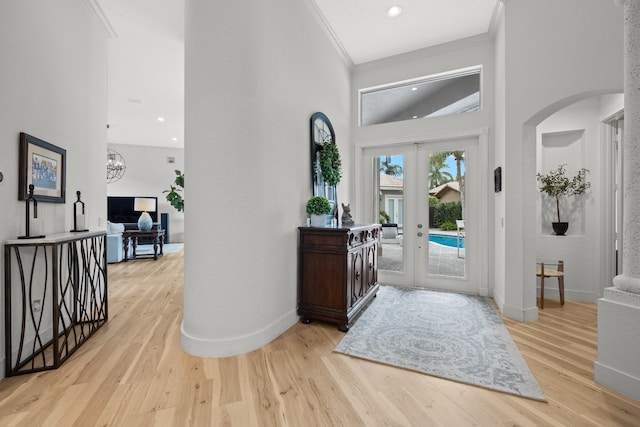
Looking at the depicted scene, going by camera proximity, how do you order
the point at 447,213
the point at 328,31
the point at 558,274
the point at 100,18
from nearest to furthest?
the point at 100,18, the point at 558,274, the point at 328,31, the point at 447,213

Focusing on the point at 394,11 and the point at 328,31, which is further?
the point at 328,31

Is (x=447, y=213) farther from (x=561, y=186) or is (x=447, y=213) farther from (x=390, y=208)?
(x=561, y=186)

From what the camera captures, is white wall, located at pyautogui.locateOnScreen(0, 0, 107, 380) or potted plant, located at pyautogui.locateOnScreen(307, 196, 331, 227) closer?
white wall, located at pyautogui.locateOnScreen(0, 0, 107, 380)

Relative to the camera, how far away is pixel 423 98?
4379mm

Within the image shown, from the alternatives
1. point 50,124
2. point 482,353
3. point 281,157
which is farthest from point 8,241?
point 482,353

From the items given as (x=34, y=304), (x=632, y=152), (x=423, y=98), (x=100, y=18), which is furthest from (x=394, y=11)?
(x=34, y=304)

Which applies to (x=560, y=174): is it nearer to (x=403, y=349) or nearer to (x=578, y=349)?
(x=578, y=349)

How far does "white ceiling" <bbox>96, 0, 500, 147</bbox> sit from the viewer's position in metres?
3.32

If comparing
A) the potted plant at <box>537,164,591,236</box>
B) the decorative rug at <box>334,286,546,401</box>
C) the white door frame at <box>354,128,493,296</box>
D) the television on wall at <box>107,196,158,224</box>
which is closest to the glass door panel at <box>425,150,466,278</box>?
the white door frame at <box>354,128,493,296</box>

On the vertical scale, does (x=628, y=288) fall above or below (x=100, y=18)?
below

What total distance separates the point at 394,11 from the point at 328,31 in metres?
0.84

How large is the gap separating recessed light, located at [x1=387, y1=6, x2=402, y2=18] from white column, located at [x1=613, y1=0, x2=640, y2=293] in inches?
82.4

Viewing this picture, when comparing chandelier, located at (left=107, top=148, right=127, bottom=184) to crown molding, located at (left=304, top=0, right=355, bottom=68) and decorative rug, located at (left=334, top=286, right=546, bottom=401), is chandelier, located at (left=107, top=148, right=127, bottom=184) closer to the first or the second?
crown molding, located at (left=304, top=0, right=355, bottom=68)

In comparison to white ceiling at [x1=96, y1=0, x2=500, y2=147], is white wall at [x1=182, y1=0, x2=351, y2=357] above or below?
below
